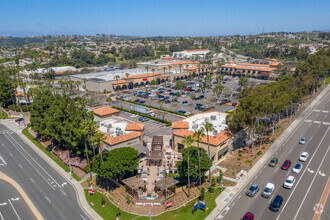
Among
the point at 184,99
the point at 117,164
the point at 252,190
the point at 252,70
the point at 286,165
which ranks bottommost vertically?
the point at 252,190

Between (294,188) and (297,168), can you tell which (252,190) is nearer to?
(294,188)

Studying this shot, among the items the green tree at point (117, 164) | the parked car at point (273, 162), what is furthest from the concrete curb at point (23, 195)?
the parked car at point (273, 162)

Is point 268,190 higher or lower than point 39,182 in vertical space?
higher

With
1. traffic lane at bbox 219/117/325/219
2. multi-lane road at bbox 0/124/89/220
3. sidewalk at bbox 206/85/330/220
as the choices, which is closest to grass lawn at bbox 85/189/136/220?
multi-lane road at bbox 0/124/89/220

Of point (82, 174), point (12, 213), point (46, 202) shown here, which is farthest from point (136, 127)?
point (12, 213)

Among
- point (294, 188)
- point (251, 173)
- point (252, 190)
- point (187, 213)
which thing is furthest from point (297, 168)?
point (187, 213)

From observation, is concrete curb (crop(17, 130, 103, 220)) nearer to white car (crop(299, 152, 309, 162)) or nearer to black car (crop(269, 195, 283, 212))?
black car (crop(269, 195, 283, 212))

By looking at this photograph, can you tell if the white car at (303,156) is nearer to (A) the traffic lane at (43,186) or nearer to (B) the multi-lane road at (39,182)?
(B) the multi-lane road at (39,182)

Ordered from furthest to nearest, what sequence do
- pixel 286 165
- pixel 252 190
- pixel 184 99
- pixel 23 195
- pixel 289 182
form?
pixel 184 99
pixel 286 165
pixel 23 195
pixel 289 182
pixel 252 190
